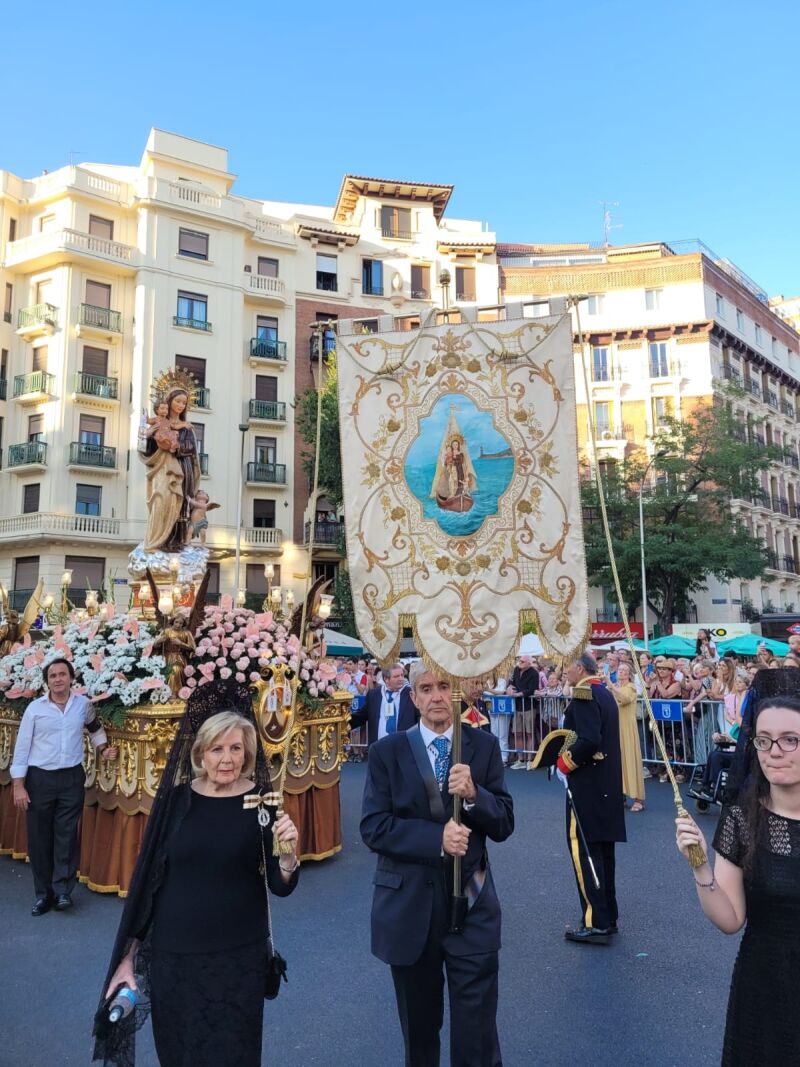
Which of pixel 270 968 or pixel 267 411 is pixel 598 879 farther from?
pixel 267 411

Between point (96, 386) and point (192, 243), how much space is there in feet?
24.1

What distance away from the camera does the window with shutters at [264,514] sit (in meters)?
32.8

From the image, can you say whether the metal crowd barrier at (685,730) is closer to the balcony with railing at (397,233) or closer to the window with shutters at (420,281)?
the window with shutters at (420,281)

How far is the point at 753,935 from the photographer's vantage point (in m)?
2.50

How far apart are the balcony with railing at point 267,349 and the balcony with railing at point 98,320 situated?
548 cm

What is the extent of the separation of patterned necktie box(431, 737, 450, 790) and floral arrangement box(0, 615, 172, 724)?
368 centimetres

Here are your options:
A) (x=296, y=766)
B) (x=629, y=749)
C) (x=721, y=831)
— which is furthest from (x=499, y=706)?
(x=721, y=831)

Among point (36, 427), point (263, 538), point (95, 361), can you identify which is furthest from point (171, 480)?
point (36, 427)

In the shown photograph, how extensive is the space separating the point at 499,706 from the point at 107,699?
28.2 ft

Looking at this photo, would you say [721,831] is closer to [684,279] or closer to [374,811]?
[374,811]

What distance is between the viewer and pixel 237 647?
21.5ft

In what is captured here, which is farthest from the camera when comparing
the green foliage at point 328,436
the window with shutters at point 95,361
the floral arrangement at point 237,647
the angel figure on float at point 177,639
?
the window with shutters at point 95,361

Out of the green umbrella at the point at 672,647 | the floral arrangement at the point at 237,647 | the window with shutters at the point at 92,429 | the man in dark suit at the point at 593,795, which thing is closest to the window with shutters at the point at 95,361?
the window with shutters at the point at 92,429

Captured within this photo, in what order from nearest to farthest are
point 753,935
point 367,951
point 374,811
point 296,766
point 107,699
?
point 753,935, point 374,811, point 367,951, point 107,699, point 296,766
